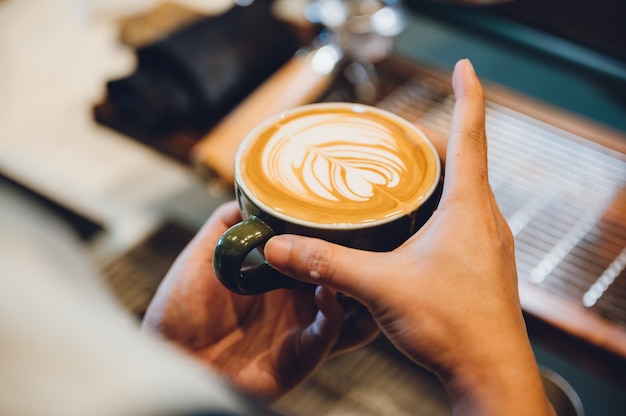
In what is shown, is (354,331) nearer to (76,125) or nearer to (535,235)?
(535,235)

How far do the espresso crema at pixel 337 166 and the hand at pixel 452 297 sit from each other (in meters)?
0.05

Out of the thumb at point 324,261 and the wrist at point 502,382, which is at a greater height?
the thumb at point 324,261

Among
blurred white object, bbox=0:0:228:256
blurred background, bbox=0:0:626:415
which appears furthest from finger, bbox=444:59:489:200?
blurred white object, bbox=0:0:228:256

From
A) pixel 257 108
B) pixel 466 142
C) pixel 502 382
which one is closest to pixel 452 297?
pixel 502 382

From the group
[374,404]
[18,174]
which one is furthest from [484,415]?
[18,174]

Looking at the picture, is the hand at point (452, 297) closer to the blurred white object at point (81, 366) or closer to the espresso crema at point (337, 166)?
the espresso crema at point (337, 166)

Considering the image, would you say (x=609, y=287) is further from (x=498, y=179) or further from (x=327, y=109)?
(x=327, y=109)

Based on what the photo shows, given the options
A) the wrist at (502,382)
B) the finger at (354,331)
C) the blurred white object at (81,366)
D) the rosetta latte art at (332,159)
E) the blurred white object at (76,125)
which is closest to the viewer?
the blurred white object at (81,366)

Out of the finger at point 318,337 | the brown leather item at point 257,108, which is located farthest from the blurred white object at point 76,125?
the finger at point 318,337

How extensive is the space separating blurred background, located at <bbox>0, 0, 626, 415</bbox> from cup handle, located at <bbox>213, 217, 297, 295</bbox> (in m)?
0.59

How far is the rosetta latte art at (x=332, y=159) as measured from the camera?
809 millimetres

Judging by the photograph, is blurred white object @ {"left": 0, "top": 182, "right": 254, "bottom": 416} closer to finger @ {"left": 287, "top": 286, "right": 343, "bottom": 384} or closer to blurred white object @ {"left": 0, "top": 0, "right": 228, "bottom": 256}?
finger @ {"left": 287, "top": 286, "right": 343, "bottom": 384}

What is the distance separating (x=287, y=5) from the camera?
224 cm

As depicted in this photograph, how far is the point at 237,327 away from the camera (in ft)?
3.61
